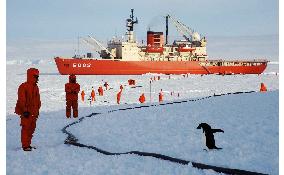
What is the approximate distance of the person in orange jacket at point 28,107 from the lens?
832 cm

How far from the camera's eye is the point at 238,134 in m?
9.02

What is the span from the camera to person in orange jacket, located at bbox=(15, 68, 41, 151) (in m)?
8.32

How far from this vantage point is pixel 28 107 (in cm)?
842

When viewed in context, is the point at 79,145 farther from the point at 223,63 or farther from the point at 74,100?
the point at 223,63

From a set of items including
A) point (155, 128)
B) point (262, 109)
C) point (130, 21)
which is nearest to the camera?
point (155, 128)

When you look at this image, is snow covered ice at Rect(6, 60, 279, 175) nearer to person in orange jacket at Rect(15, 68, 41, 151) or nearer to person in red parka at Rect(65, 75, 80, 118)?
person in orange jacket at Rect(15, 68, 41, 151)

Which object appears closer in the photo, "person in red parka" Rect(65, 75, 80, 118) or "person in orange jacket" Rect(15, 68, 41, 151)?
"person in orange jacket" Rect(15, 68, 41, 151)

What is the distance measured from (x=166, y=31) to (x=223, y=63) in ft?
38.7

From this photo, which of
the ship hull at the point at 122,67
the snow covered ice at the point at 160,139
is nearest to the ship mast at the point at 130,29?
the ship hull at the point at 122,67

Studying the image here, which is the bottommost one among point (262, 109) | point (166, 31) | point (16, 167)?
point (16, 167)

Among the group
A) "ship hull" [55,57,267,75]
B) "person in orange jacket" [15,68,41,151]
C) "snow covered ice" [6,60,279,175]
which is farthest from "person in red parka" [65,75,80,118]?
"ship hull" [55,57,267,75]

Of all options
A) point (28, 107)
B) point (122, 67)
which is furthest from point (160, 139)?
point (122, 67)

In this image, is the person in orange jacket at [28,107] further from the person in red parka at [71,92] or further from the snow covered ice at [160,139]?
the person in red parka at [71,92]

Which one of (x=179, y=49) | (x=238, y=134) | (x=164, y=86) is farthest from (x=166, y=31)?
(x=238, y=134)
